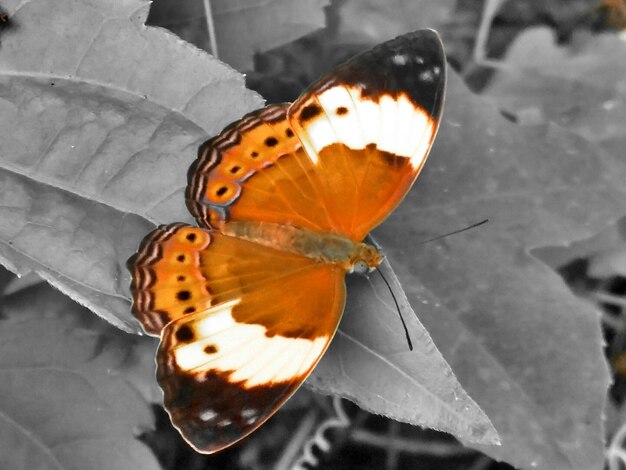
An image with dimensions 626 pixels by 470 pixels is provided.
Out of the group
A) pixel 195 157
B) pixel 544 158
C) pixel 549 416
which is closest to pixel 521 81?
pixel 544 158

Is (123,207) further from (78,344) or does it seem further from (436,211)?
(436,211)

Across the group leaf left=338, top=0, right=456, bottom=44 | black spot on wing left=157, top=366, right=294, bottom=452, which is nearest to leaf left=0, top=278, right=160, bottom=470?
black spot on wing left=157, top=366, right=294, bottom=452

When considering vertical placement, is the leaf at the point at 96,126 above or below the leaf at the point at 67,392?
above

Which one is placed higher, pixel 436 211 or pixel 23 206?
pixel 23 206

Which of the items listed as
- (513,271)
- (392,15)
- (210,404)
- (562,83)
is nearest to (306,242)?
(210,404)

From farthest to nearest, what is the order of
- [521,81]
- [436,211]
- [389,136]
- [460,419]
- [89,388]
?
[521,81]
[436,211]
[89,388]
[389,136]
[460,419]

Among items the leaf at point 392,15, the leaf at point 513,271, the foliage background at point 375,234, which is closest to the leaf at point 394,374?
the foliage background at point 375,234

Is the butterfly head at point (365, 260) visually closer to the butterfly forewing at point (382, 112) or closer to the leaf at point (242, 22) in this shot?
the butterfly forewing at point (382, 112)
